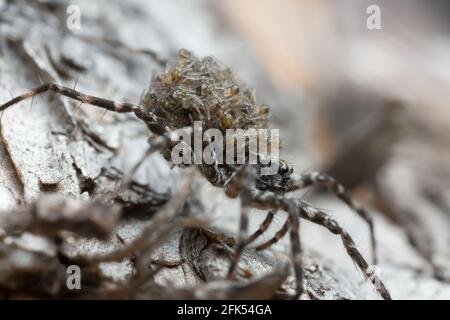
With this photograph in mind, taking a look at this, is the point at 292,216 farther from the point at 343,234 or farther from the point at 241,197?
the point at 343,234

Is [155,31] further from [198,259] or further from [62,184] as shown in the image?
[198,259]

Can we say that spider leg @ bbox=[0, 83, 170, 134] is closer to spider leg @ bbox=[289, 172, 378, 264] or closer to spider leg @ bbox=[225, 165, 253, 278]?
spider leg @ bbox=[225, 165, 253, 278]

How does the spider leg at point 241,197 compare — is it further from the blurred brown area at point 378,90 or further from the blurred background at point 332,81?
the blurred brown area at point 378,90

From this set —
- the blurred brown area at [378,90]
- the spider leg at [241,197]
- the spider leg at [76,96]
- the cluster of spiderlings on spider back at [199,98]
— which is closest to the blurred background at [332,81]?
the blurred brown area at [378,90]

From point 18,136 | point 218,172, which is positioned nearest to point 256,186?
point 218,172

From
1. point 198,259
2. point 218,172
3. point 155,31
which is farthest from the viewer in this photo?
point 155,31

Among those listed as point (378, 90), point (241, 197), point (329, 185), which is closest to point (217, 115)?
point (241, 197)

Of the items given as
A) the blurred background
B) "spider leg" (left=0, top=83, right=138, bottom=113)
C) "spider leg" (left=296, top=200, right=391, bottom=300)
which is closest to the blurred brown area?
the blurred background
